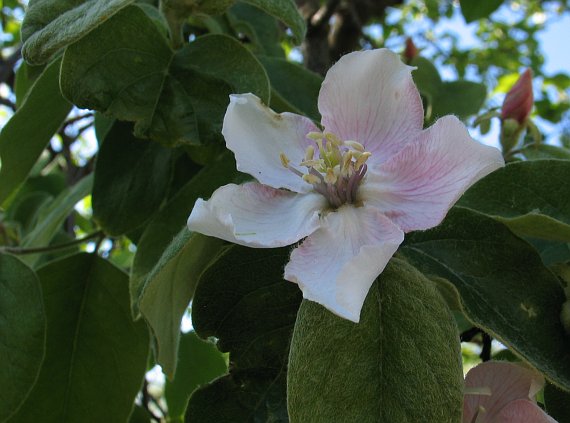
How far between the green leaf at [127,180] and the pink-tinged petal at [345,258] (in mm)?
295

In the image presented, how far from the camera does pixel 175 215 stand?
73cm

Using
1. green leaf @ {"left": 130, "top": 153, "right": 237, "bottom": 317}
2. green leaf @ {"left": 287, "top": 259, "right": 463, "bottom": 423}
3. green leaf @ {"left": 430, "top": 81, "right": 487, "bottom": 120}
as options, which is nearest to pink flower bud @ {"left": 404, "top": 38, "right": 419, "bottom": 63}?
green leaf @ {"left": 430, "top": 81, "right": 487, "bottom": 120}

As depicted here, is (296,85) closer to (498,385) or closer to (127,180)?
(127,180)

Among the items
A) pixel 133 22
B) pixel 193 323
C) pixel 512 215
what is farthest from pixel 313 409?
pixel 133 22

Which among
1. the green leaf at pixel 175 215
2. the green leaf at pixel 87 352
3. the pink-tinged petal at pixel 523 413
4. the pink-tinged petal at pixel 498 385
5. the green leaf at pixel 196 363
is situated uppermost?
the green leaf at pixel 175 215

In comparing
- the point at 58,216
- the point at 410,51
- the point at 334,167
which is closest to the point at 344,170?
the point at 334,167

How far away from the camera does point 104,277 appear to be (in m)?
0.89

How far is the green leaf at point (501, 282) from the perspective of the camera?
54 cm

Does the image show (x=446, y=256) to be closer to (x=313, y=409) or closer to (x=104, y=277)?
(x=313, y=409)

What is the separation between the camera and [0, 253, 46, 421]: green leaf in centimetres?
72

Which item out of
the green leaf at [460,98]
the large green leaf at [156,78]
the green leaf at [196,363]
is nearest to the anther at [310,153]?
the large green leaf at [156,78]

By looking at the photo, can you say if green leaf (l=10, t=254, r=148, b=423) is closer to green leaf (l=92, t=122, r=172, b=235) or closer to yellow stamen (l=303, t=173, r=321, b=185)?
green leaf (l=92, t=122, r=172, b=235)

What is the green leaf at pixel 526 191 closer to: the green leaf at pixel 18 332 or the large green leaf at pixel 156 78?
the large green leaf at pixel 156 78

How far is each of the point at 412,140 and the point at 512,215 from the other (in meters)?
0.16
